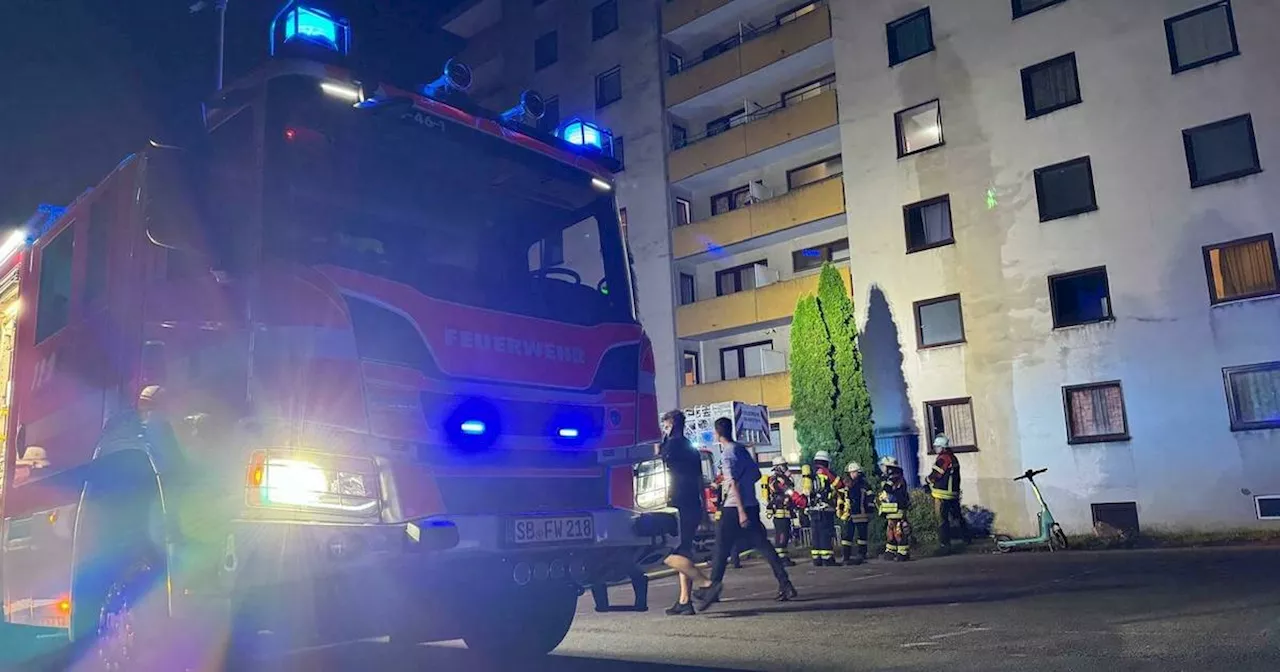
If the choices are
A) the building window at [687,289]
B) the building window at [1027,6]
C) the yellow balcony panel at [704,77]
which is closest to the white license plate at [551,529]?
the building window at [1027,6]

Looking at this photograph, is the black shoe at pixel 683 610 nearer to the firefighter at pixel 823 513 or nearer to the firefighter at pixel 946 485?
the firefighter at pixel 823 513

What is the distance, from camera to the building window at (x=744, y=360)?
85.5ft

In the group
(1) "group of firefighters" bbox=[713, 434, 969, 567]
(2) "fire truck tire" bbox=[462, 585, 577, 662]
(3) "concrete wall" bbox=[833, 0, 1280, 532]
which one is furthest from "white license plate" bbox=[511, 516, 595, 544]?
(3) "concrete wall" bbox=[833, 0, 1280, 532]

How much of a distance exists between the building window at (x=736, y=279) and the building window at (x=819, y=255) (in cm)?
116

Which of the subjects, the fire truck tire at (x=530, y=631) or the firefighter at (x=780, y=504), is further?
the firefighter at (x=780, y=504)

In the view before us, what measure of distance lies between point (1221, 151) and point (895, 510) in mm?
10478

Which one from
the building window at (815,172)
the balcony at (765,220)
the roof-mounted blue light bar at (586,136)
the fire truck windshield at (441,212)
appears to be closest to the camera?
the fire truck windshield at (441,212)

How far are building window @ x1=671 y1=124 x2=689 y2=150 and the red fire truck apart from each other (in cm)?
2265

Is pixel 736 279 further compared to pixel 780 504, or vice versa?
pixel 736 279

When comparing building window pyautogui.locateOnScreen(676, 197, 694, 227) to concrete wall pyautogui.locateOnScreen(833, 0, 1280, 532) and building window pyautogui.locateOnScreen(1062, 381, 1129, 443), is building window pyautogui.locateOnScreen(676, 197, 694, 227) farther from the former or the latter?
building window pyautogui.locateOnScreen(1062, 381, 1129, 443)

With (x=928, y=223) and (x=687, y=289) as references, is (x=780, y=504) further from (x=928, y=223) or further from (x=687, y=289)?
(x=687, y=289)

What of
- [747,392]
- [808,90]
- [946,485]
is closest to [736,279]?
[747,392]

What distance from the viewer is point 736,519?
339 inches

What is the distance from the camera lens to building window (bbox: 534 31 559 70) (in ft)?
103
